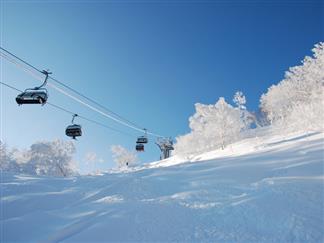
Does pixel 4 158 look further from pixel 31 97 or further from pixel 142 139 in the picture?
pixel 31 97

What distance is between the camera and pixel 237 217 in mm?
7785

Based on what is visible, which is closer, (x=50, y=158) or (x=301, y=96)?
(x=301, y=96)

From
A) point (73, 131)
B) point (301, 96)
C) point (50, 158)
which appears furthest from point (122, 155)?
point (73, 131)

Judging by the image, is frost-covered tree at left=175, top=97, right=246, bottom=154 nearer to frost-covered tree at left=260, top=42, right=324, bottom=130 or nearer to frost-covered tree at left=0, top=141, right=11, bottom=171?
frost-covered tree at left=260, top=42, right=324, bottom=130

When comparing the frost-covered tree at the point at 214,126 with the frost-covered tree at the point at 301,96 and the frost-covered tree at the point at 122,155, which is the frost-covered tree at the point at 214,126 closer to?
the frost-covered tree at the point at 301,96

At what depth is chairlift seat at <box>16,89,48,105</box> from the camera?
32.2 ft

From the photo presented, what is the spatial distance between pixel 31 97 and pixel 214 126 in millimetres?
40761

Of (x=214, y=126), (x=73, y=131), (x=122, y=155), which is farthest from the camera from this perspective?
(x=122, y=155)

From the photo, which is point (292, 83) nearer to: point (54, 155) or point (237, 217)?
point (54, 155)

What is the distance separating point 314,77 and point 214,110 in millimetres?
16104

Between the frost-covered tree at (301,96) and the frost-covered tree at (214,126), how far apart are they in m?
7.70

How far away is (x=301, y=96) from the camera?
166ft

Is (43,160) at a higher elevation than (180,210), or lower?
higher

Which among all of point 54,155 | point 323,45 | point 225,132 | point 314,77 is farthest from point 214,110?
point 54,155
